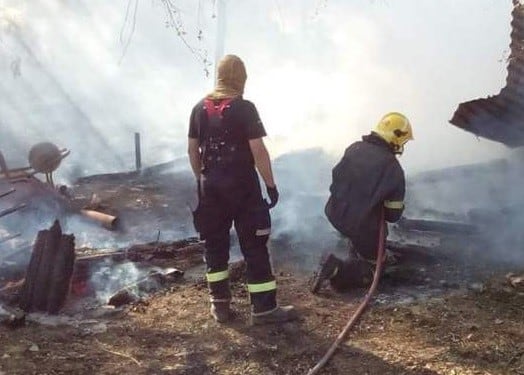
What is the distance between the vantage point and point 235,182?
15.9 ft

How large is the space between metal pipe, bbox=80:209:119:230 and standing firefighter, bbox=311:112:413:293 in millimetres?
3472

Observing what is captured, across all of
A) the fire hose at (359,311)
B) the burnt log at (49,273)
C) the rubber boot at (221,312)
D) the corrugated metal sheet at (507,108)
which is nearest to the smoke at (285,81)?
the corrugated metal sheet at (507,108)

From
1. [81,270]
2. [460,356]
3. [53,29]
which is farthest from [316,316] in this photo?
[53,29]

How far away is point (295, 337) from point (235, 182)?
4.27ft

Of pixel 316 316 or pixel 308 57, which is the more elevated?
pixel 308 57

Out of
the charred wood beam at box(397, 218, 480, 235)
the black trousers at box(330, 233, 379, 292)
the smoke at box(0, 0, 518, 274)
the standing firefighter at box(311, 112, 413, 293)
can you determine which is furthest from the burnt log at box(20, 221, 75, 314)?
the charred wood beam at box(397, 218, 480, 235)

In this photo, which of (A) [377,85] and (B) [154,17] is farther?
(B) [154,17]

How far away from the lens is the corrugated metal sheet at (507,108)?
693 centimetres

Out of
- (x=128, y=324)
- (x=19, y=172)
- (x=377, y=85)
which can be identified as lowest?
(x=128, y=324)

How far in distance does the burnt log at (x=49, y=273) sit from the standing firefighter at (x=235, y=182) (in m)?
1.32

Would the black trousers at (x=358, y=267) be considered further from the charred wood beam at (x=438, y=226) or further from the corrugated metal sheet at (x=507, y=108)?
the corrugated metal sheet at (x=507, y=108)

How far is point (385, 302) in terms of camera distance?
17.5 feet

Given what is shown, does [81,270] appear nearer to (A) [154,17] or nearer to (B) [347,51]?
(B) [347,51]

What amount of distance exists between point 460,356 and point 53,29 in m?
16.3
